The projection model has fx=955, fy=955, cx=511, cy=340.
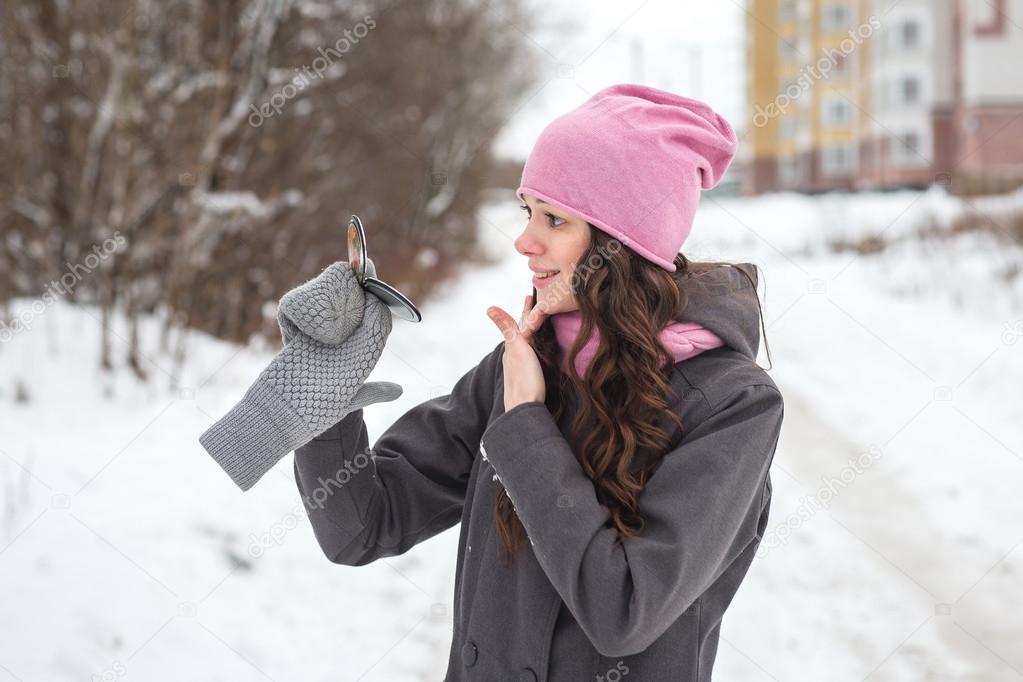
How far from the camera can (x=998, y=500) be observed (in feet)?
15.3

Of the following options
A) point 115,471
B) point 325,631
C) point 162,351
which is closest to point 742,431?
point 325,631

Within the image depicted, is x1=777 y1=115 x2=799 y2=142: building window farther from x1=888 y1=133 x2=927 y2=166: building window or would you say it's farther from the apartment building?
x1=888 y1=133 x2=927 y2=166: building window

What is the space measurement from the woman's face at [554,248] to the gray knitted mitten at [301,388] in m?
0.29

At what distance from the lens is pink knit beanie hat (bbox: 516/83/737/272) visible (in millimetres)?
1490

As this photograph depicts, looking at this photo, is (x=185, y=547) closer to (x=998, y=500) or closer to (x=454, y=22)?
(x=998, y=500)

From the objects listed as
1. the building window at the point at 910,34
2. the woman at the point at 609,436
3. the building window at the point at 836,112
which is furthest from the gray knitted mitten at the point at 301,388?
the building window at the point at 836,112

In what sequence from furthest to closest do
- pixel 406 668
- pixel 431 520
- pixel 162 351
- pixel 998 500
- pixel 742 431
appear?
pixel 162 351 < pixel 998 500 < pixel 406 668 < pixel 431 520 < pixel 742 431

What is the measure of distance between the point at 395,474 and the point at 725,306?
67 cm

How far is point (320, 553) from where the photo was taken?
13.4 feet

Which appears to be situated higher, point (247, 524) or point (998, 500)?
point (247, 524)

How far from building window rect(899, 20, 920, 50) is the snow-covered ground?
27750mm

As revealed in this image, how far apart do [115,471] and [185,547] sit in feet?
1.90

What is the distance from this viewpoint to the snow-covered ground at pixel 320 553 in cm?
318
